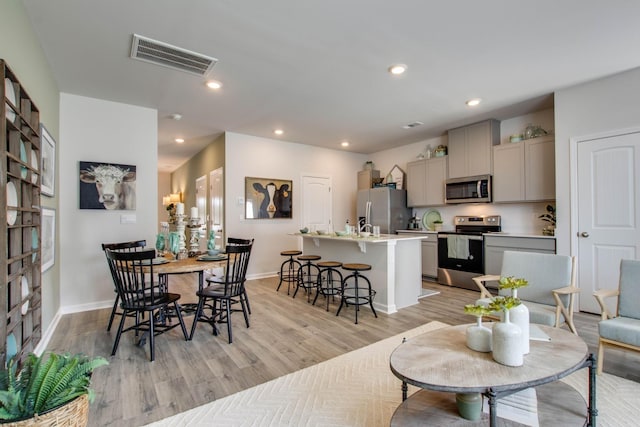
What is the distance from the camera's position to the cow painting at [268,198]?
18.8 feet

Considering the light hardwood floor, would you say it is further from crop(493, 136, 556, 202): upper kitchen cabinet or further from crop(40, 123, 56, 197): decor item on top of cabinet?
crop(493, 136, 556, 202): upper kitchen cabinet

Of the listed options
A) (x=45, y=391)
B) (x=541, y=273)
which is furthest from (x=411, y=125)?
(x=45, y=391)

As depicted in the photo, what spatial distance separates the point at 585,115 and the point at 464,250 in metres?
2.39

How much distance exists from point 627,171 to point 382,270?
288 centimetres

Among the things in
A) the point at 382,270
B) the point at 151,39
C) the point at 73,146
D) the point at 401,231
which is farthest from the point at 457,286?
the point at 73,146

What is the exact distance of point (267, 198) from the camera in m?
5.92

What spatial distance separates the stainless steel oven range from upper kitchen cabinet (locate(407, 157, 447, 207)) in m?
0.63

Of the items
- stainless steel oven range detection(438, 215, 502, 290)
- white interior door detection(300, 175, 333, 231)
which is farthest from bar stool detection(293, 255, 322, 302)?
stainless steel oven range detection(438, 215, 502, 290)

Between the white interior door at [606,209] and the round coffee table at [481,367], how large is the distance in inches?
100

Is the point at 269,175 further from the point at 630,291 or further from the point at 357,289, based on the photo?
the point at 630,291

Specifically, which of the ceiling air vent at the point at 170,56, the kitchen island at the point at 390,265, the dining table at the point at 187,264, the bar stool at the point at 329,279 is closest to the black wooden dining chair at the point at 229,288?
the dining table at the point at 187,264

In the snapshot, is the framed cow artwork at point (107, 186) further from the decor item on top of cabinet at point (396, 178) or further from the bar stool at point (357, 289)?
the decor item on top of cabinet at point (396, 178)

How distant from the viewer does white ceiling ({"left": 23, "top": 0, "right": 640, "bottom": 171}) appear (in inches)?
91.1

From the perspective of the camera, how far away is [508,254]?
3.03 metres
